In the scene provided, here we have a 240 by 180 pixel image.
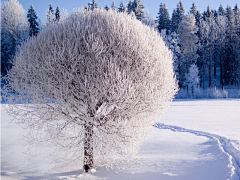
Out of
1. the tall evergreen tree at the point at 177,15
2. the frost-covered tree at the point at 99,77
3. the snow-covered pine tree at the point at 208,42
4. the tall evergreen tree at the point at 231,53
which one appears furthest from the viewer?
the tall evergreen tree at the point at 177,15

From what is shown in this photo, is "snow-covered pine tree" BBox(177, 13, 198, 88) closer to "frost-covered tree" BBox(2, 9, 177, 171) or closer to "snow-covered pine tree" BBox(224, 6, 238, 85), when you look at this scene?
"snow-covered pine tree" BBox(224, 6, 238, 85)

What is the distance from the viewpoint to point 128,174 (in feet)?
17.1

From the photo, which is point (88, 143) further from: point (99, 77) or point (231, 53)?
point (231, 53)

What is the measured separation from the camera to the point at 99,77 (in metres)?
A: 4.29

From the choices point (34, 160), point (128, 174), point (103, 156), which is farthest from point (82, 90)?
point (34, 160)

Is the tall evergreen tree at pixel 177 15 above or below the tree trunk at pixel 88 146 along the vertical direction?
above

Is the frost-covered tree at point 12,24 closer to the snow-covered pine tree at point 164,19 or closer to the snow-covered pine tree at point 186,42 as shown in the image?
the snow-covered pine tree at point 186,42

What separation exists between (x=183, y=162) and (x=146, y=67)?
3.22m

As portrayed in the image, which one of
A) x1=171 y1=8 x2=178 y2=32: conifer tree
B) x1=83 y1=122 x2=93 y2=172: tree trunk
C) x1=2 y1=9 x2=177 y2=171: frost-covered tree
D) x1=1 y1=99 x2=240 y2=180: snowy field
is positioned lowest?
x1=1 y1=99 x2=240 y2=180: snowy field

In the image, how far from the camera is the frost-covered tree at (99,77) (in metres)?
4.25

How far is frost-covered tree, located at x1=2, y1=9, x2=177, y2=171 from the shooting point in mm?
4254

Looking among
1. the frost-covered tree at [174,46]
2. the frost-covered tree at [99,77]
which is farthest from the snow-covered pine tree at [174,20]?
the frost-covered tree at [99,77]

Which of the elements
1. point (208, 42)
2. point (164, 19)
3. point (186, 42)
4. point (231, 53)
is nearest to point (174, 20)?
point (164, 19)

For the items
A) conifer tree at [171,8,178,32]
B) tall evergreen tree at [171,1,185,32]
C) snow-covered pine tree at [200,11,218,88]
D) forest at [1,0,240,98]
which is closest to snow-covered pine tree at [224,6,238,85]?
forest at [1,0,240,98]
